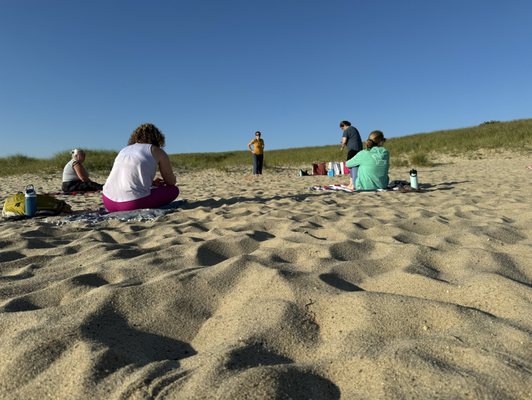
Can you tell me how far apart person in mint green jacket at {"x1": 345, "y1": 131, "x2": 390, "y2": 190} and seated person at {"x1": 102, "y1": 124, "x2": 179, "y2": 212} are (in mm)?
3238

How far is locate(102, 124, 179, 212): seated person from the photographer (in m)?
4.35

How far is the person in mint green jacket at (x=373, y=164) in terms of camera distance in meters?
6.23

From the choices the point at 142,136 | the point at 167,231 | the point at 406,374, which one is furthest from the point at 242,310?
the point at 142,136

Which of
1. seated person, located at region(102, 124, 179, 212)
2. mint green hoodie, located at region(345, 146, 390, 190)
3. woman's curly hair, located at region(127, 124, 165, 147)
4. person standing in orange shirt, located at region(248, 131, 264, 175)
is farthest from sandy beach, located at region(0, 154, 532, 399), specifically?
person standing in orange shirt, located at region(248, 131, 264, 175)

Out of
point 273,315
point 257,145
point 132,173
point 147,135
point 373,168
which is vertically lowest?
point 273,315

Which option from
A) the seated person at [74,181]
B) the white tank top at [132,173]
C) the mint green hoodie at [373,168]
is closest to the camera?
the white tank top at [132,173]

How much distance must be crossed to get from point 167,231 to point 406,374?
267cm

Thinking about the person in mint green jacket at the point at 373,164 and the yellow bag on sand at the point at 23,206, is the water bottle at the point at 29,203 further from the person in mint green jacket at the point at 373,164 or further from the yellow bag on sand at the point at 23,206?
the person in mint green jacket at the point at 373,164

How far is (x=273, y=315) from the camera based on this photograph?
5.41 feet

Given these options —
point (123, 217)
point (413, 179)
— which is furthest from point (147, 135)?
point (413, 179)

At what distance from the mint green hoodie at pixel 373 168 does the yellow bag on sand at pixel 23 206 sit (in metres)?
4.37

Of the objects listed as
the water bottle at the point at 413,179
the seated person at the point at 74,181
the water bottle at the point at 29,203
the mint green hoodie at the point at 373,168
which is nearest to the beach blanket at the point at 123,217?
the water bottle at the point at 29,203

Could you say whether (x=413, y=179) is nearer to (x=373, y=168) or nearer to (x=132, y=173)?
(x=373, y=168)

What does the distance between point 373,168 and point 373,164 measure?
0.06m
